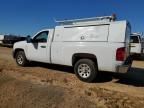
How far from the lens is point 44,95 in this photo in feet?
22.7

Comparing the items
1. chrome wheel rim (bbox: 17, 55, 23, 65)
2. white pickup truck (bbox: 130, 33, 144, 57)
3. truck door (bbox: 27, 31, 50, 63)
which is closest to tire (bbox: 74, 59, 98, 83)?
truck door (bbox: 27, 31, 50, 63)

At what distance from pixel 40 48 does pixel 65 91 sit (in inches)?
137

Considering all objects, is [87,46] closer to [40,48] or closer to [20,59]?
[40,48]

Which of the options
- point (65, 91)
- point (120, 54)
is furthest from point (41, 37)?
point (120, 54)

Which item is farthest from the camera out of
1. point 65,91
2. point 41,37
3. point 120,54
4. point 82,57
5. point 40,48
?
point 41,37

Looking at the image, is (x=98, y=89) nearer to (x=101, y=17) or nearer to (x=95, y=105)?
(x=95, y=105)

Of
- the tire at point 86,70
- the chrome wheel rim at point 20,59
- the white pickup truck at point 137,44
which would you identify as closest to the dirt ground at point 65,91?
the tire at point 86,70

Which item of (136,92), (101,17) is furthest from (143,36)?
(136,92)

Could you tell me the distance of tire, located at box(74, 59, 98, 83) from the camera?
8188 millimetres

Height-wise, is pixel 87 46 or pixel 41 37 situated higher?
pixel 41 37

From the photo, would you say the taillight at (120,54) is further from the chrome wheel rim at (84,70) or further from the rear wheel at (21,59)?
the rear wheel at (21,59)

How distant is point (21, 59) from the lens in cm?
1103

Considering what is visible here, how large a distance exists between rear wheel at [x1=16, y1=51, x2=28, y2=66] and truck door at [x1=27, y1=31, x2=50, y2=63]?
0.37 meters

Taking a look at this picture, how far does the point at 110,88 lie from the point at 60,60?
96.4 inches
